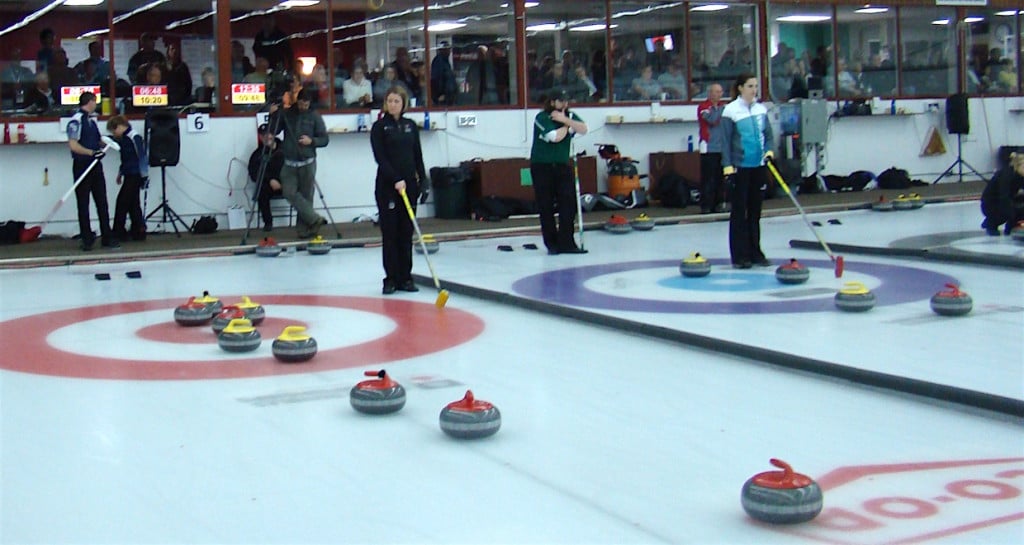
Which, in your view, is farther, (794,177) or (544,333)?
(794,177)

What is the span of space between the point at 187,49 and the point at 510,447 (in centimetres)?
1365

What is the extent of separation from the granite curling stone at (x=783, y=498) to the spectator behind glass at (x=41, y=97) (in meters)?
14.7

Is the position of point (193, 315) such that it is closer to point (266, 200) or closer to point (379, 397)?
point (379, 397)

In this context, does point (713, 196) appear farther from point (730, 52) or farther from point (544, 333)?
point (544, 333)

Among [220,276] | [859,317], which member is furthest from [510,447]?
[220,276]

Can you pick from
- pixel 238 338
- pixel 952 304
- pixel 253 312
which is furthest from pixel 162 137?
pixel 952 304

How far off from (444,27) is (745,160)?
9275 millimetres

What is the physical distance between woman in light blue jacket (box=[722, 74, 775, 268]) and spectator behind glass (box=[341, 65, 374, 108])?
8674 mm

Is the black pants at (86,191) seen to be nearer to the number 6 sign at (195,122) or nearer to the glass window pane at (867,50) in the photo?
the number 6 sign at (195,122)

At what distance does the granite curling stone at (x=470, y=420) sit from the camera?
16.9ft

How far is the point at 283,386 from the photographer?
649 centimetres

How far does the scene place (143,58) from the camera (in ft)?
56.4

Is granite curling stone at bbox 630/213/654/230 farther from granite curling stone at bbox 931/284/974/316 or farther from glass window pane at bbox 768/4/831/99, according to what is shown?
granite curling stone at bbox 931/284/974/316

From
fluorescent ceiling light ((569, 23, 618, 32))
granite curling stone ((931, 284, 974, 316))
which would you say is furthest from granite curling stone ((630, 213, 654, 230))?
granite curling stone ((931, 284, 974, 316))
